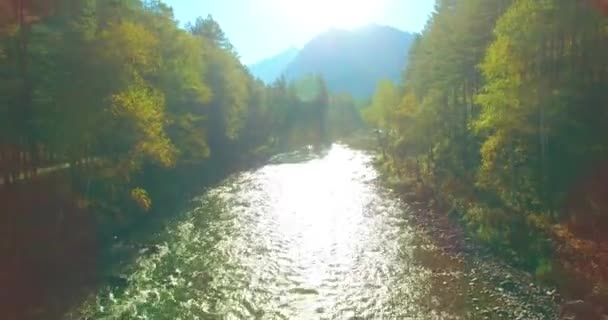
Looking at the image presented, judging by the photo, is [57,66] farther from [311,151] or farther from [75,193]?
[311,151]

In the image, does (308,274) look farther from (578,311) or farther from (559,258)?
(578,311)

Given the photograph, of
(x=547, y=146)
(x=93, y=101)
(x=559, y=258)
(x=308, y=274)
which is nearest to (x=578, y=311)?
(x=559, y=258)

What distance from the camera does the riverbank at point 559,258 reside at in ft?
71.7

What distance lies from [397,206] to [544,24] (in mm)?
21864

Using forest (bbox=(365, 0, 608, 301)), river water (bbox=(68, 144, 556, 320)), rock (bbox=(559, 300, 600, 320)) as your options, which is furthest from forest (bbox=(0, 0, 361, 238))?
rock (bbox=(559, 300, 600, 320))

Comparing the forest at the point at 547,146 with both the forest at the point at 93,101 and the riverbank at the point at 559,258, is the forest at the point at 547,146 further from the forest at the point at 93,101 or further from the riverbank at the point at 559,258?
the forest at the point at 93,101

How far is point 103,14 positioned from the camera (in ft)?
120

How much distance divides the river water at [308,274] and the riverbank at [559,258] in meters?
0.83

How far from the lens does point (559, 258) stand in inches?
1037

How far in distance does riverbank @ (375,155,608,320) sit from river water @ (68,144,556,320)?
83cm

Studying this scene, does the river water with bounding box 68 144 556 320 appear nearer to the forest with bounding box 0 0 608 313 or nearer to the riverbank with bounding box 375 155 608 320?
the riverbank with bounding box 375 155 608 320

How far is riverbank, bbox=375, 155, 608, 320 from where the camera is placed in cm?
2184

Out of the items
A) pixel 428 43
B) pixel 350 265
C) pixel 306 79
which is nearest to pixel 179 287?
pixel 350 265

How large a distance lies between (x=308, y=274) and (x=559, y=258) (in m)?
13.1
